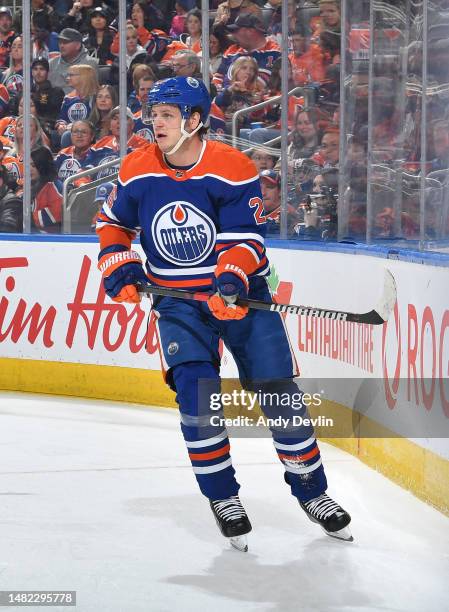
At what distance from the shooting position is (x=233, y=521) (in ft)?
12.6

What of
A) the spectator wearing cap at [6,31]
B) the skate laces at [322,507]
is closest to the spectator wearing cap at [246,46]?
the spectator wearing cap at [6,31]

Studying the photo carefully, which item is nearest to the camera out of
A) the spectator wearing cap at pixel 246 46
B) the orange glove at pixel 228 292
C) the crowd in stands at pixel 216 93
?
the orange glove at pixel 228 292

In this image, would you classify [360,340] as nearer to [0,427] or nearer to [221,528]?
[221,528]

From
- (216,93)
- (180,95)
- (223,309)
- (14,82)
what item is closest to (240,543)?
(223,309)

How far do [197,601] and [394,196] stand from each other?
245 centimetres

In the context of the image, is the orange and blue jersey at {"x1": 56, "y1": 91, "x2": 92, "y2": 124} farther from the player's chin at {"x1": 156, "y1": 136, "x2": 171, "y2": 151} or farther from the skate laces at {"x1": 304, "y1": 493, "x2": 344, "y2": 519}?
the skate laces at {"x1": 304, "y1": 493, "x2": 344, "y2": 519}

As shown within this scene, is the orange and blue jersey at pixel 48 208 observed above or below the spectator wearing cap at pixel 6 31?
below

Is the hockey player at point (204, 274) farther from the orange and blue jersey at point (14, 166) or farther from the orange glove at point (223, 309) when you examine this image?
the orange and blue jersey at point (14, 166)

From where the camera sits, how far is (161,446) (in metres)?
5.74

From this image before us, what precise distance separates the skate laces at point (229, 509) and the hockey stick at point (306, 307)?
0.58 metres

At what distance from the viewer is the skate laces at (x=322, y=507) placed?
13.0ft

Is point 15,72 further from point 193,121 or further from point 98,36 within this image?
point 193,121

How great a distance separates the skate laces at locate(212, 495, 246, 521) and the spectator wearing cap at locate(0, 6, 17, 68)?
460 centimetres

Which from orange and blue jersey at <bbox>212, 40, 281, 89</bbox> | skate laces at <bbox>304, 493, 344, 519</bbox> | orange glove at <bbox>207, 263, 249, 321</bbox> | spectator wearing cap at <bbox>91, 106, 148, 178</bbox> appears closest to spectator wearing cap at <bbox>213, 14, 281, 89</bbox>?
orange and blue jersey at <bbox>212, 40, 281, 89</bbox>
